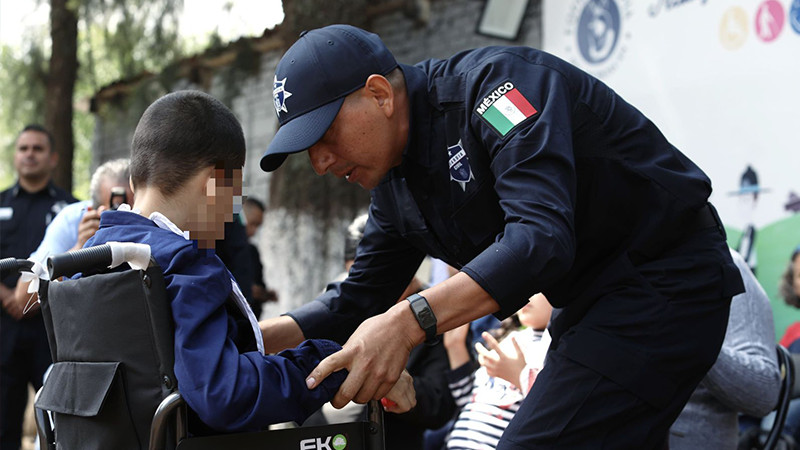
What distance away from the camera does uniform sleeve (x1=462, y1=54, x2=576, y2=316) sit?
1630 millimetres

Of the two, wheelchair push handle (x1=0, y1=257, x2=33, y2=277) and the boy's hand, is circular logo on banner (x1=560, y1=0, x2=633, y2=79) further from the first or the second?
wheelchair push handle (x1=0, y1=257, x2=33, y2=277)

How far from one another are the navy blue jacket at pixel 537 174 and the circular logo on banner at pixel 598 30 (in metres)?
3.35

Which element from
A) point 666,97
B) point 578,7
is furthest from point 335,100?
point 578,7

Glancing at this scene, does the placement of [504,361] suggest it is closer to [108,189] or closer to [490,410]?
[490,410]

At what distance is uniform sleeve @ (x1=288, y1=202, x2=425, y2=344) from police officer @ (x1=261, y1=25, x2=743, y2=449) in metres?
0.36

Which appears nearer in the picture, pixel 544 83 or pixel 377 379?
pixel 377 379

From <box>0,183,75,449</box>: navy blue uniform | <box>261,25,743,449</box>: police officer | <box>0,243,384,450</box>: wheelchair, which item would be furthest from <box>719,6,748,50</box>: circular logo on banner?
<box>0,183,75,449</box>: navy blue uniform

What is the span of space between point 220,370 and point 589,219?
89 centimetres

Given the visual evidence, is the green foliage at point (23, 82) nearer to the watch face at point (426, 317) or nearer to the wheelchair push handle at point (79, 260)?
the wheelchair push handle at point (79, 260)

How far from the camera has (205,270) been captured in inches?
68.1

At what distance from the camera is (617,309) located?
192cm

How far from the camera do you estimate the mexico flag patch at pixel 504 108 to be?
1806 mm

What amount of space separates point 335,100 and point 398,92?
204mm

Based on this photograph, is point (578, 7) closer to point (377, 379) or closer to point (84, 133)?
point (377, 379)
